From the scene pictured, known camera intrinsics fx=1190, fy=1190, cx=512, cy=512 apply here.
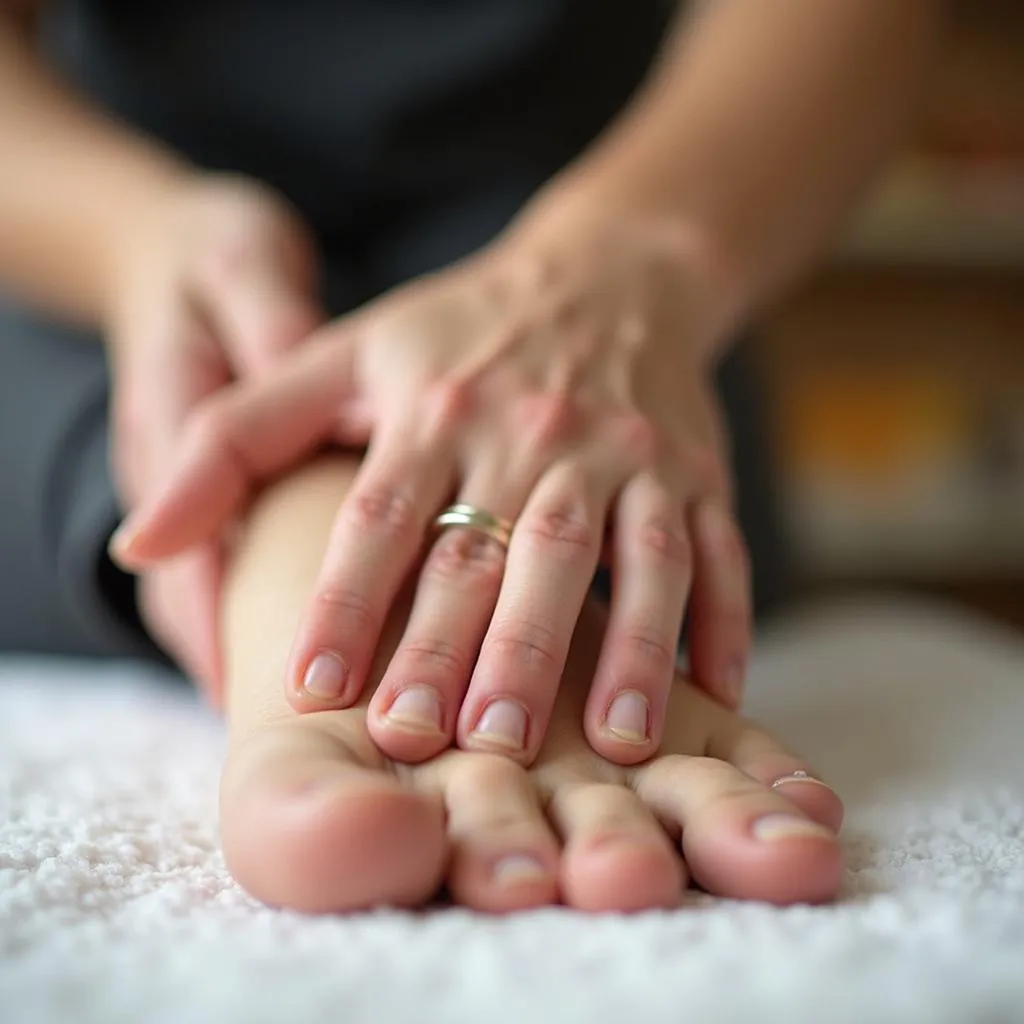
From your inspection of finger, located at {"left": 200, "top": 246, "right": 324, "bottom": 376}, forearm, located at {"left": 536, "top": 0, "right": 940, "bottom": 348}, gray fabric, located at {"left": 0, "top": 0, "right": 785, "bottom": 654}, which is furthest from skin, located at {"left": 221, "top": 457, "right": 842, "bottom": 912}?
gray fabric, located at {"left": 0, "top": 0, "right": 785, "bottom": 654}

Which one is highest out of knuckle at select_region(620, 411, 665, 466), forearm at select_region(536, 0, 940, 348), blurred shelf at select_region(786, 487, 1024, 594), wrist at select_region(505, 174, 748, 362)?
forearm at select_region(536, 0, 940, 348)

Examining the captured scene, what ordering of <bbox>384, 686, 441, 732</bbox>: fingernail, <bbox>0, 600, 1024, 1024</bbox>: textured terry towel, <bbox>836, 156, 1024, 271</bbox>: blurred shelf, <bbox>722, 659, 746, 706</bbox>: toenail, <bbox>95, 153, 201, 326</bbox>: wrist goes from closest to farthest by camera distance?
1. <bbox>0, 600, 1024, 1024</bbox>: textured terry towel
2. <bbox>384, 686, 441, 732</bbox>: fingernail
3. <bbox>722, 659, 746, 706</bbox>: toenail
4. <bbox>95, 153, 201, 326</bbox>: wrist
5. <bbox>836, 156, 1024, 271</bbox>: blurred shelf

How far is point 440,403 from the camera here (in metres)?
0.53

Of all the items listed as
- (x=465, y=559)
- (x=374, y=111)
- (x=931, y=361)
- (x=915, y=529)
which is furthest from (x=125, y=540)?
(x=931, y=361)

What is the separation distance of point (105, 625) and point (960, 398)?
1645 mm

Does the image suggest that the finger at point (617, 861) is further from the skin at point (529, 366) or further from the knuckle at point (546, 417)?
the knuckle at point (546, 417)

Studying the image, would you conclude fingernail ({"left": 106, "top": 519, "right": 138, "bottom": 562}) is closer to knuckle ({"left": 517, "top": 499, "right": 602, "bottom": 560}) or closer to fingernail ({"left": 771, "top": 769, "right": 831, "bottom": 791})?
knuckle ({"left": 517, "top": 499, "right": 602, "bottom": 560})

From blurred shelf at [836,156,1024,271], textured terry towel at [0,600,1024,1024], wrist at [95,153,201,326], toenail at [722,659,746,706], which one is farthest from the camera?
blurred shelf at [836,156,1024,271]

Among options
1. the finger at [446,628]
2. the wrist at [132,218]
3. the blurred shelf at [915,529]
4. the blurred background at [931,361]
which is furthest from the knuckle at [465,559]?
the blurred shelf at [915,529]

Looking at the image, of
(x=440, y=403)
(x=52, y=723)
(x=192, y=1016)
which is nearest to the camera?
(x=192, y=1016)

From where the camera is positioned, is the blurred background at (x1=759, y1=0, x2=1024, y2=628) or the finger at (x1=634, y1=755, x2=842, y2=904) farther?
the blurred background at (x1=759, y1=0, x2=1024, y2=628)

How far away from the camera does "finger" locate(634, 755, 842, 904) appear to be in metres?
0.35

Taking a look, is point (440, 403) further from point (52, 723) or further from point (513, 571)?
point (52, 723)

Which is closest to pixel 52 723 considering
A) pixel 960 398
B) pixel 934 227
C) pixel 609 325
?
pixel 609 325
